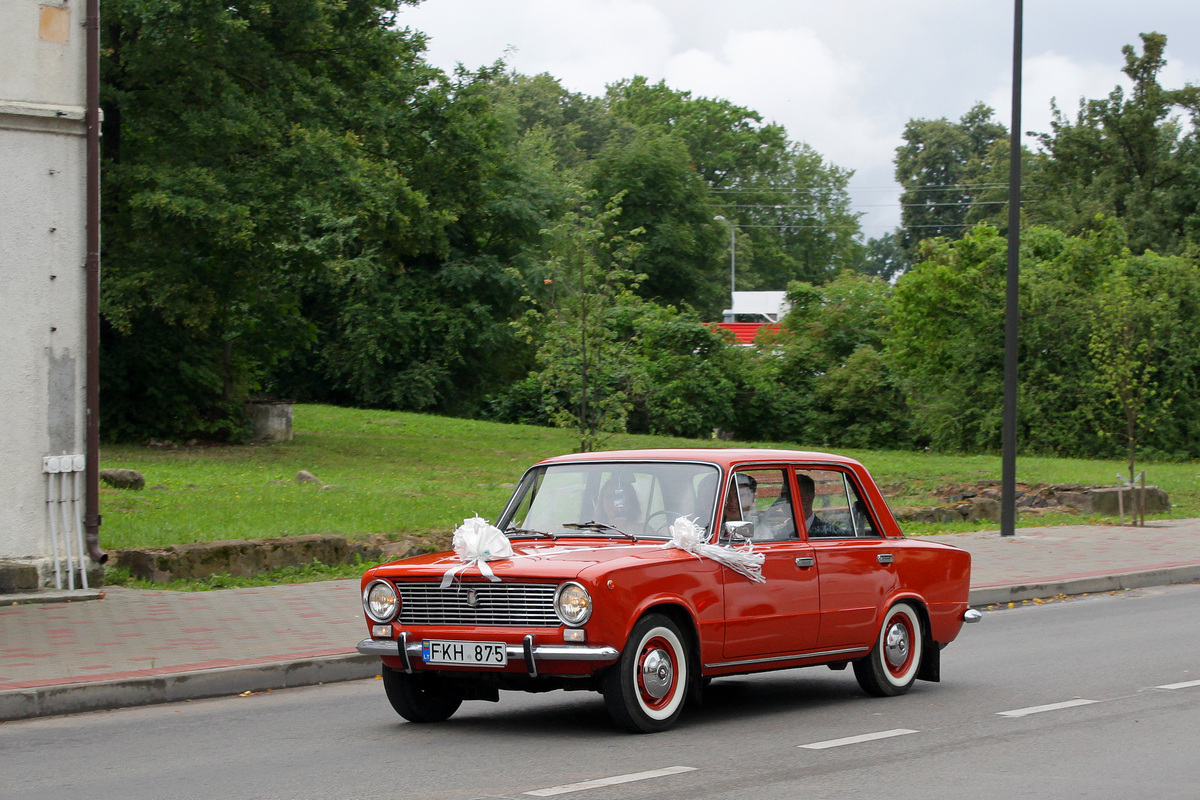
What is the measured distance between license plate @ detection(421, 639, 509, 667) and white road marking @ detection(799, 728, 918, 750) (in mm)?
1751

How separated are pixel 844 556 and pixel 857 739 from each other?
1475mm

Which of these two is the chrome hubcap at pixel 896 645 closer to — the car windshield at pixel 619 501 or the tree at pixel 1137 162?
the car windshield at pixel 619 501

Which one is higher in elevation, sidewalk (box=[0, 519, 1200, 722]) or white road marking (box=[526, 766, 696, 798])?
white road marking (box=[526, 766, 696, 798])

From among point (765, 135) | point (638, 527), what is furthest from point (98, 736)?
point (765, 135)

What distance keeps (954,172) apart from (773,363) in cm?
6359

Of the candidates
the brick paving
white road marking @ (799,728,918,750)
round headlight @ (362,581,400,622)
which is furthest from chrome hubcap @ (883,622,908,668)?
the brick paving

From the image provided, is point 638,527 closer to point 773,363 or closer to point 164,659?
point 164,659

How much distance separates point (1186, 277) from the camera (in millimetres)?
41000

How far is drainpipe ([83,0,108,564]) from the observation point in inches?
523

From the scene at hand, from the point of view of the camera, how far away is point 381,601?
309 inches

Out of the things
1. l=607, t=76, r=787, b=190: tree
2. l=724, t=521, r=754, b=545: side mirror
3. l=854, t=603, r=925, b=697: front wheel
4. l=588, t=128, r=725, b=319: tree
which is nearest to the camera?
l=724, t=521, r=754, b=545: side mirror

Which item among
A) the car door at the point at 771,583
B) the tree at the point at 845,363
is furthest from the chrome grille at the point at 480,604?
the tree at the point at 845,363

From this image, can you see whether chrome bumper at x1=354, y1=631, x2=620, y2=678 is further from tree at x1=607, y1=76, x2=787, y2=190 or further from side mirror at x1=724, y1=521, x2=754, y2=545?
tree at x1=607, y1=76, x2=787, y2=190

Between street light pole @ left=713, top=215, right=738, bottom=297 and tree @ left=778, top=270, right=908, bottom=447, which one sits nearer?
tree @ left=778, top=270, right=908, bottom=447
